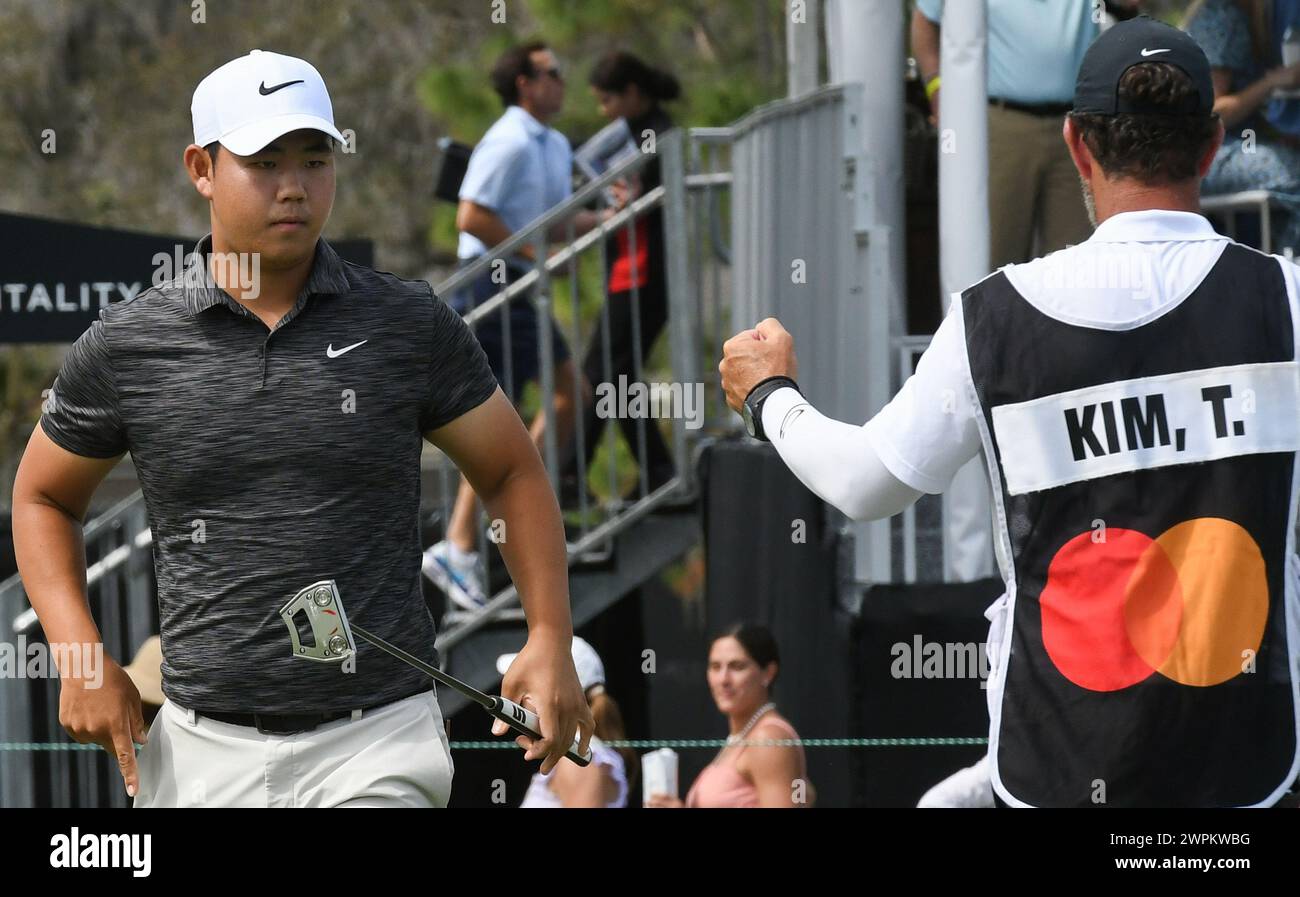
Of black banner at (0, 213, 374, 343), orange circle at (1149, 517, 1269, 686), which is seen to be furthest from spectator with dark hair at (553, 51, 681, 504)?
orange circle at (1149, 517, 1269, 686)

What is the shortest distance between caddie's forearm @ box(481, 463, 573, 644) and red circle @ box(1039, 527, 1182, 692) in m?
0.86

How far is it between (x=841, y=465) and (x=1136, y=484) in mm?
437


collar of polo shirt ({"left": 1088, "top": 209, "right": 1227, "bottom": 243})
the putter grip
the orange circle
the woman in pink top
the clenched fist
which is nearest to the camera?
the orange circle

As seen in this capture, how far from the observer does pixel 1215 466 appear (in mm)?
3047

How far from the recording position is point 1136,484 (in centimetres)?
305

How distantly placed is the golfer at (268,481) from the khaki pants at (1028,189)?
3291mm

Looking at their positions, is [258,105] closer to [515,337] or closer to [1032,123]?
[1032,123]

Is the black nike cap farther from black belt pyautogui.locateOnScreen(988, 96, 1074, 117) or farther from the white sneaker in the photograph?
the white sneaker

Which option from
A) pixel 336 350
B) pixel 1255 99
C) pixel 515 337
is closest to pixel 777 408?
pixel 336 350

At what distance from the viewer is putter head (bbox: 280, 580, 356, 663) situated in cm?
317

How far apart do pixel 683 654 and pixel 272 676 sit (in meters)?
7.24

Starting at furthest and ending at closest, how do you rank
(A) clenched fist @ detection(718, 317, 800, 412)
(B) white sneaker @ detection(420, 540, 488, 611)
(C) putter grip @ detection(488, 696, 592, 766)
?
(B) white sneaker @ detection(420, 540, 488, 611)
(A) clenched fist @ detection(718, 317, 800, 412)
(C) putter grip @ detection(488, 696, 592, 766)


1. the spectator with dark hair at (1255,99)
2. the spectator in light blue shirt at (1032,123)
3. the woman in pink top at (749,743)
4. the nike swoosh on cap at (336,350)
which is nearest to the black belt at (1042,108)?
the spectator in light blue shirt at (1032,123)

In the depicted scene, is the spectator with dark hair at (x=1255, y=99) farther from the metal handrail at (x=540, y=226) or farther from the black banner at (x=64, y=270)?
the black banner at (x=64, y=270)
